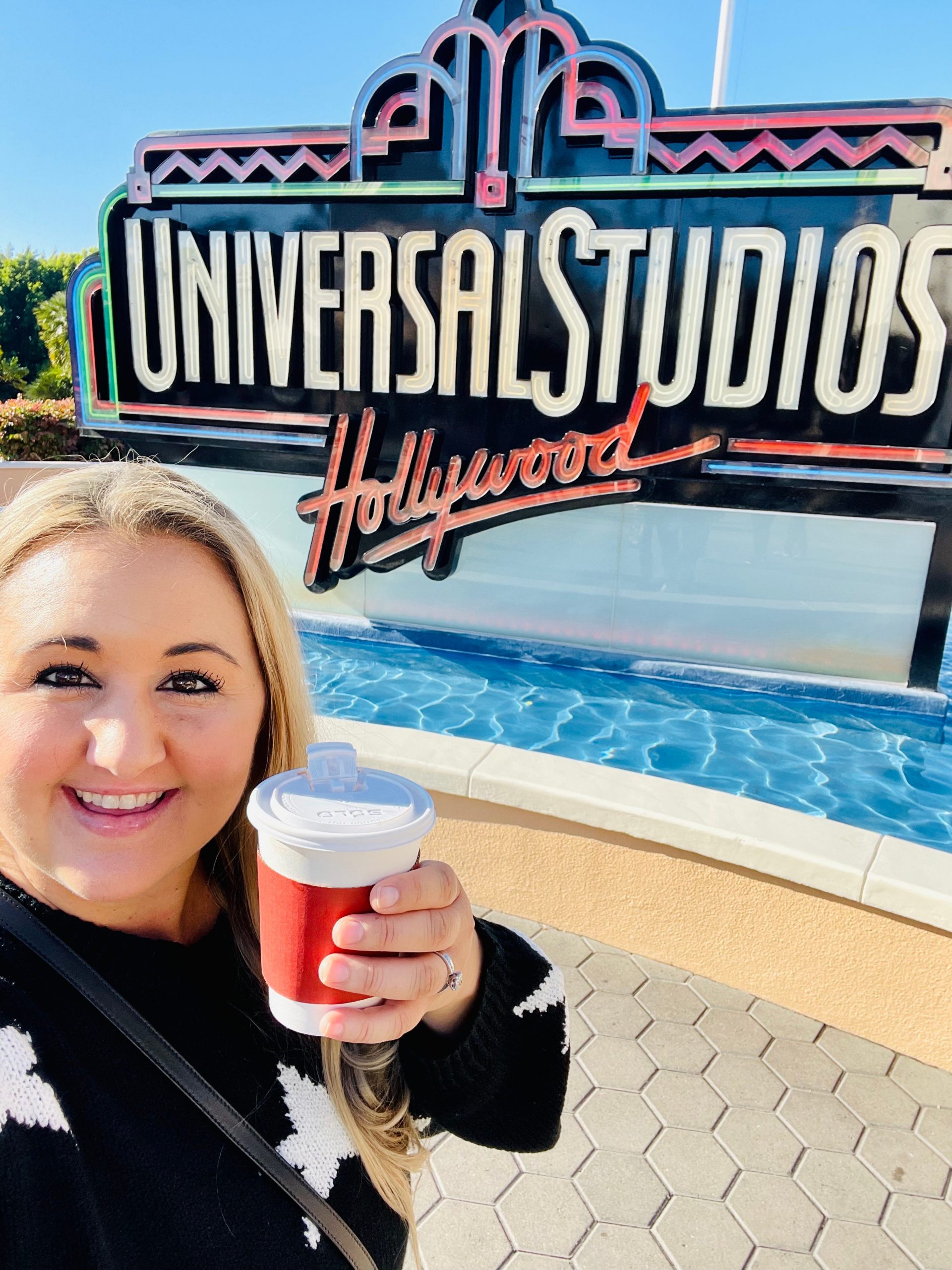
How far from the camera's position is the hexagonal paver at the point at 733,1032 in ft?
10.6

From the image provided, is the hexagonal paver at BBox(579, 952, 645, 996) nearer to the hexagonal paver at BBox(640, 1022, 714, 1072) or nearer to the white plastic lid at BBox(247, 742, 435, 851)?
the hexagonal paver at BBox(640, 1022, 714, 1072)

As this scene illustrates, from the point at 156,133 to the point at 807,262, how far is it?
240 inches

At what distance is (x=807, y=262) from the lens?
667 cm

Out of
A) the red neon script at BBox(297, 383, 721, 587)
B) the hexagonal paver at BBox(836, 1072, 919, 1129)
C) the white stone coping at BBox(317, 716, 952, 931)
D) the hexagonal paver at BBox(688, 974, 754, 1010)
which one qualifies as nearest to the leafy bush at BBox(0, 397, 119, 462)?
the red neon script at BBox(297, 383, 721, 587)

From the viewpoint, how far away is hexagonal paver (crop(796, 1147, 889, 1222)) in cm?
258

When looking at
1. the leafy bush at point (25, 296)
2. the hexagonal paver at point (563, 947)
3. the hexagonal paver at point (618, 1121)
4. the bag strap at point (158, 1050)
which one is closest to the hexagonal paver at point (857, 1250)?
the hexagonal paver at point (618, 1121)

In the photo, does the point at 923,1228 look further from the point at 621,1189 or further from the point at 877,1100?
the point at 621,1189

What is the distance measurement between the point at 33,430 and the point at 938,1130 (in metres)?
14.8

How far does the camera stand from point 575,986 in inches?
138

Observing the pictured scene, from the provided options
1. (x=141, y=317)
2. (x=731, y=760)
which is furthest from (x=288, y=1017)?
(x=141, y=317)

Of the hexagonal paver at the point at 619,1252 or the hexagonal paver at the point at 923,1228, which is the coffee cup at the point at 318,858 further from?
the hexagonal paver at the point at 923,1228

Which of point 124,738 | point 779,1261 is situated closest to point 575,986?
point 779,1261

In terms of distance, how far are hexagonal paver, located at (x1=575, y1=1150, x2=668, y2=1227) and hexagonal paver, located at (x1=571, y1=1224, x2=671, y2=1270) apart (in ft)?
0.11

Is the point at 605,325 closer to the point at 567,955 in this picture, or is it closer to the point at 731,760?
the point at 731,760
